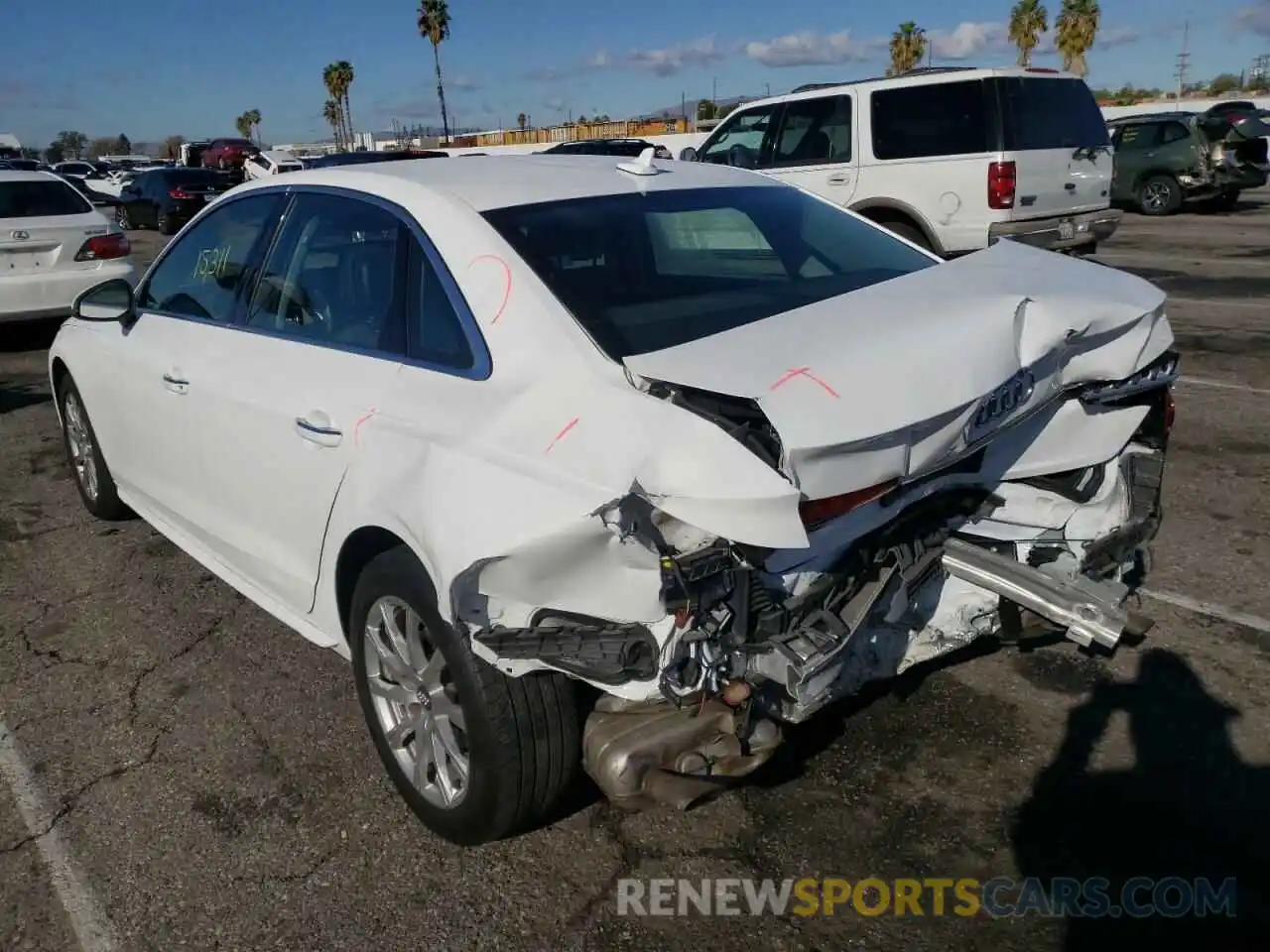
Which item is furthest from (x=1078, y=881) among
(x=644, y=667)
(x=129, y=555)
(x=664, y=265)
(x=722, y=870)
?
(x=129, y=555)

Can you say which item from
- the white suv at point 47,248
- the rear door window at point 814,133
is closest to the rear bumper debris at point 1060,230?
the rear door window at point 814,133

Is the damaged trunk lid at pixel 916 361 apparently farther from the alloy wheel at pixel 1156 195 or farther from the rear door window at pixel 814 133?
the alloy wheel at pixel 1156 195

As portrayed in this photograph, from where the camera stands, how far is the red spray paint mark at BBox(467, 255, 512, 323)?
8.96 ft

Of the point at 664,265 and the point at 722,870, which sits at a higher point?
the point at 664,265

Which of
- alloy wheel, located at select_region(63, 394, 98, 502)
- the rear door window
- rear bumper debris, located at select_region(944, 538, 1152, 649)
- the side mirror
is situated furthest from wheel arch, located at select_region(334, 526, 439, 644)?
the rear door window

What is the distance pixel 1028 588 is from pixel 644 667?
1111 millimetres

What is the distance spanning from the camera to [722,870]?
2.76 m

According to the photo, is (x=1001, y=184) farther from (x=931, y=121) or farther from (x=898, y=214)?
(x=898, y=214)

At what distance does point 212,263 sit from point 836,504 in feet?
9.56

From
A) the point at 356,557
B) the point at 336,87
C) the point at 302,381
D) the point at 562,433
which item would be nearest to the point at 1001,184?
the point at 302,381

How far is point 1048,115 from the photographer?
977cm

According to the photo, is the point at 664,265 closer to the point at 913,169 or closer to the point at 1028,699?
the point at 1028,699

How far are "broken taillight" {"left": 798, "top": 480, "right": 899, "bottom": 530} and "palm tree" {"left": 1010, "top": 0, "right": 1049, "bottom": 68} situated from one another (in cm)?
6325

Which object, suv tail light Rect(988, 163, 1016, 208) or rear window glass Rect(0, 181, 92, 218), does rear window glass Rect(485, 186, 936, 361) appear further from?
rear window glass Rect(0, 181, 92, 218)
